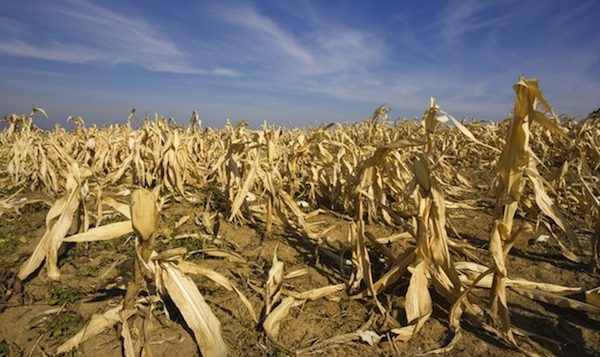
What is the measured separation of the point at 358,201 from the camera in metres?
3.06

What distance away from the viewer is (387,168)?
108 inches

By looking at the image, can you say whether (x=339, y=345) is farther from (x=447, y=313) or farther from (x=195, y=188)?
(x=195, y=188)

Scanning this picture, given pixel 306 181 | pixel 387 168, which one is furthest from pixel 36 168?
pixel 387 168

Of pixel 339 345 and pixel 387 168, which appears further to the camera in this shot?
pixel 387 168

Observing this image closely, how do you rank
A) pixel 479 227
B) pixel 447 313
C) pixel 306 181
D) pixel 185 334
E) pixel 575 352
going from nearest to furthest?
pixel 575 352 < pixel 185 334 < pixel 447 313 < pixel 479 227 < pixel 306 181

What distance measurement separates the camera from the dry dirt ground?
5.58 feet

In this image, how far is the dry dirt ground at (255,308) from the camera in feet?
5.58

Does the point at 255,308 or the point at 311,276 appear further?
the point at 311,276

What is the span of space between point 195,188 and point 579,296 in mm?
3716

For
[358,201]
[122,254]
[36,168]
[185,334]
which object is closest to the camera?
[185,334]

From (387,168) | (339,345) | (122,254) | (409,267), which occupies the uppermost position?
(387,168)

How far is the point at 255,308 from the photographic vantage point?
6.66ft

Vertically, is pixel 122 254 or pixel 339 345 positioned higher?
pixel 339 345

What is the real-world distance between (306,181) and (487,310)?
248 cm
